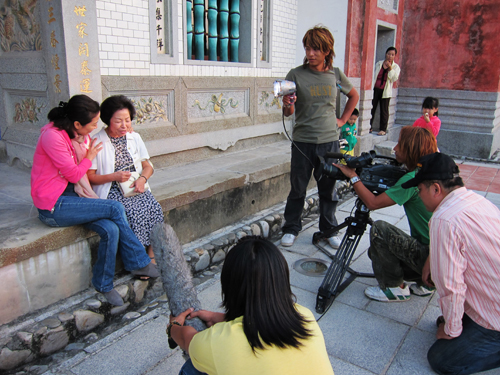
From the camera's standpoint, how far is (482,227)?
6.95 ft

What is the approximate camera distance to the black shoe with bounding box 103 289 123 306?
2857 millimetres

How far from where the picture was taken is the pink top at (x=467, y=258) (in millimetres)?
2113

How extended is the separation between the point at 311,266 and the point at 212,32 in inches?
133

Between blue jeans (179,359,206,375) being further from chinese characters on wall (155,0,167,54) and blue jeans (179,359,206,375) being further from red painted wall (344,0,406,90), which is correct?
red painted wall (344,0,406,90)

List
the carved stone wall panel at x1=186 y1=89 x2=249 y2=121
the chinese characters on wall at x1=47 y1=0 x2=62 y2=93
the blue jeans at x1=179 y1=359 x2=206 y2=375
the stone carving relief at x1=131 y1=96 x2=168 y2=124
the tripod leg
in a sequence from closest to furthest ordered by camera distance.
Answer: the blue jeans at x1=179 y1=359 x2=206 y2=375 → the tripod leg → the chinese characters on wall at x1=47 y1=0 x2=62 y2=93 → the stone carving relief at x1=131 y1=96 x2=168 y2=124 → the carved stone wall panel at x1=186 y1=89 x2=249 y2=121

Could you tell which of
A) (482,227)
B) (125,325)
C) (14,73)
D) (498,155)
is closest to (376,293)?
(482,227)

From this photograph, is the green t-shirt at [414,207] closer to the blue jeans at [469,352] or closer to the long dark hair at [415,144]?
the long dark hair at [415,144]

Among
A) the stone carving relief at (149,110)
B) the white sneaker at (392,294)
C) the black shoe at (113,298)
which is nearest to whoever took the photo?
the black shoe at (113,298)

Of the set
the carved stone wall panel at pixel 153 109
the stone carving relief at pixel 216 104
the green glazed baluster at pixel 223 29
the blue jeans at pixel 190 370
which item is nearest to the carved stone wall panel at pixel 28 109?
the carved stone wall panel at pixel 153 109

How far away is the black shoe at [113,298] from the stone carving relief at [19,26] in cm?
250

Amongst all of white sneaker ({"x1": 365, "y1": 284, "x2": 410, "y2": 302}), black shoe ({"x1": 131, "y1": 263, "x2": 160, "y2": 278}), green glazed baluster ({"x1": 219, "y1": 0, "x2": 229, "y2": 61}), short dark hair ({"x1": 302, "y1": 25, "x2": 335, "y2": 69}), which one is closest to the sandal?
black shoe ({"x1": 131, "y1": 263, "x2": 160, "y2": 278})

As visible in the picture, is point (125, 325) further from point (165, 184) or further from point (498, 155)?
point (498, 155)

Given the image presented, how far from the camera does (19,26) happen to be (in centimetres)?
402

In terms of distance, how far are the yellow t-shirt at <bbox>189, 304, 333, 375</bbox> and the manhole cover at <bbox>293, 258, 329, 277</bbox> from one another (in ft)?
7.14
